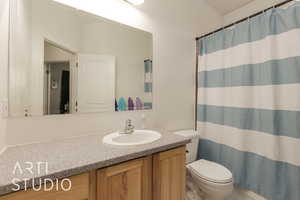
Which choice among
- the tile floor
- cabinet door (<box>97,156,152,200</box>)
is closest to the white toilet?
the tile floor

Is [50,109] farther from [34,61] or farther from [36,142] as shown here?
[34,61]

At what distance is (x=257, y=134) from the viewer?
4.63 feet

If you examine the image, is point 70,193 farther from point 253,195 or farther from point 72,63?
point 253,195

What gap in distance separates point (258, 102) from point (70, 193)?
160 cm

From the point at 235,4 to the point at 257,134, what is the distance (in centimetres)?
178

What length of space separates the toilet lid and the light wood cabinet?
1.19 feet

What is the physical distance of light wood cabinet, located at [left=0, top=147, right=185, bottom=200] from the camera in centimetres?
69

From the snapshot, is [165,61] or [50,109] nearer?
[50,109]

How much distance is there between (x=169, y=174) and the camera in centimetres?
107

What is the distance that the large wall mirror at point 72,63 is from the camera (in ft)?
3.33

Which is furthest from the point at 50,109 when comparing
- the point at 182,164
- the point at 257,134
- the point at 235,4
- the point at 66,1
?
the point at 235,4

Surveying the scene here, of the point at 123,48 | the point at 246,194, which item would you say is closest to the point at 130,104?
the point at 123,48

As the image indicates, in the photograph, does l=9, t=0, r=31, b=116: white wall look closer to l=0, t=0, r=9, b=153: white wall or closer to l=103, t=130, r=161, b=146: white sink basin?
l=0, t=0, r=9, b=153: white wall

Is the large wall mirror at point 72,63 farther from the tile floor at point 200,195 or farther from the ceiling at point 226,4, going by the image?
the ceiling at point 226,4
